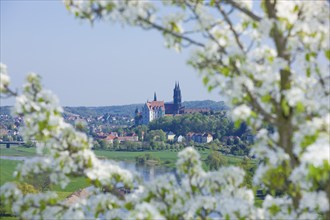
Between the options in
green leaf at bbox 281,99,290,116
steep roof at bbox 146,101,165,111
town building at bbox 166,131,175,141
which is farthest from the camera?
steep roof at bbox 146,101,165,111

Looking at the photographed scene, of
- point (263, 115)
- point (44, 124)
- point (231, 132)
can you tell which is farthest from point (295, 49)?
point (231, 132)

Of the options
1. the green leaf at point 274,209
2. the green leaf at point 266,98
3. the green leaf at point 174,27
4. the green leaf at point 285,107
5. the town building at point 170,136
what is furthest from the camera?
the town building at point 170,136

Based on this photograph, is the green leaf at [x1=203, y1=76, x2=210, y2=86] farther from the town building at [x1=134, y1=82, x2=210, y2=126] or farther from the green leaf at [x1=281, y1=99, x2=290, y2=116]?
the town building at [x1=134, y1=82, x2=210, y2=126]

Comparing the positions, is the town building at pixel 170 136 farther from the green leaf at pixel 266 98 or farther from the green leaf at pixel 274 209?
the green leaf at pixel 266 98

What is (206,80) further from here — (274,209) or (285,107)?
(274,209)

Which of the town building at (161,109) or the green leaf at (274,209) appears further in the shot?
the town building at (161,109)

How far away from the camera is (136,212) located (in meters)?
3.34

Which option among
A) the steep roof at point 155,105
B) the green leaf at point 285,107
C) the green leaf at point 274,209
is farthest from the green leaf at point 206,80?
the steep roof at point 155,105

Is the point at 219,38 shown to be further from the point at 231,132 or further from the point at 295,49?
the point at 231,132

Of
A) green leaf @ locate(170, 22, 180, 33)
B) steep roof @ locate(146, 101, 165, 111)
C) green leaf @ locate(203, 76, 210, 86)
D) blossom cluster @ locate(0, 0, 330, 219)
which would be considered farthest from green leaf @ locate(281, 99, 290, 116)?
steep roof @ locate(146, 101, 165, 111)

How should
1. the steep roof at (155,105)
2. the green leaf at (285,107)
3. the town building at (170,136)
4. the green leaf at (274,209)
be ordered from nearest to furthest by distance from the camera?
1. the green leaf at (285,107)
2. the green leaf at (274,209)
3. the town building at (170,136)
4. the steep roof at (155,105)

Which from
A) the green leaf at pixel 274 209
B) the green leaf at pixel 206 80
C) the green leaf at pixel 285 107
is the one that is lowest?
the green leaf at pixel 274 209

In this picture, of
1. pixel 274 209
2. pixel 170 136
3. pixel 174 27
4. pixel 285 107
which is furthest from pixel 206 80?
pixel 170 136

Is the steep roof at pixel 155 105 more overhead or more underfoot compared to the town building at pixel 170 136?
more overhead
